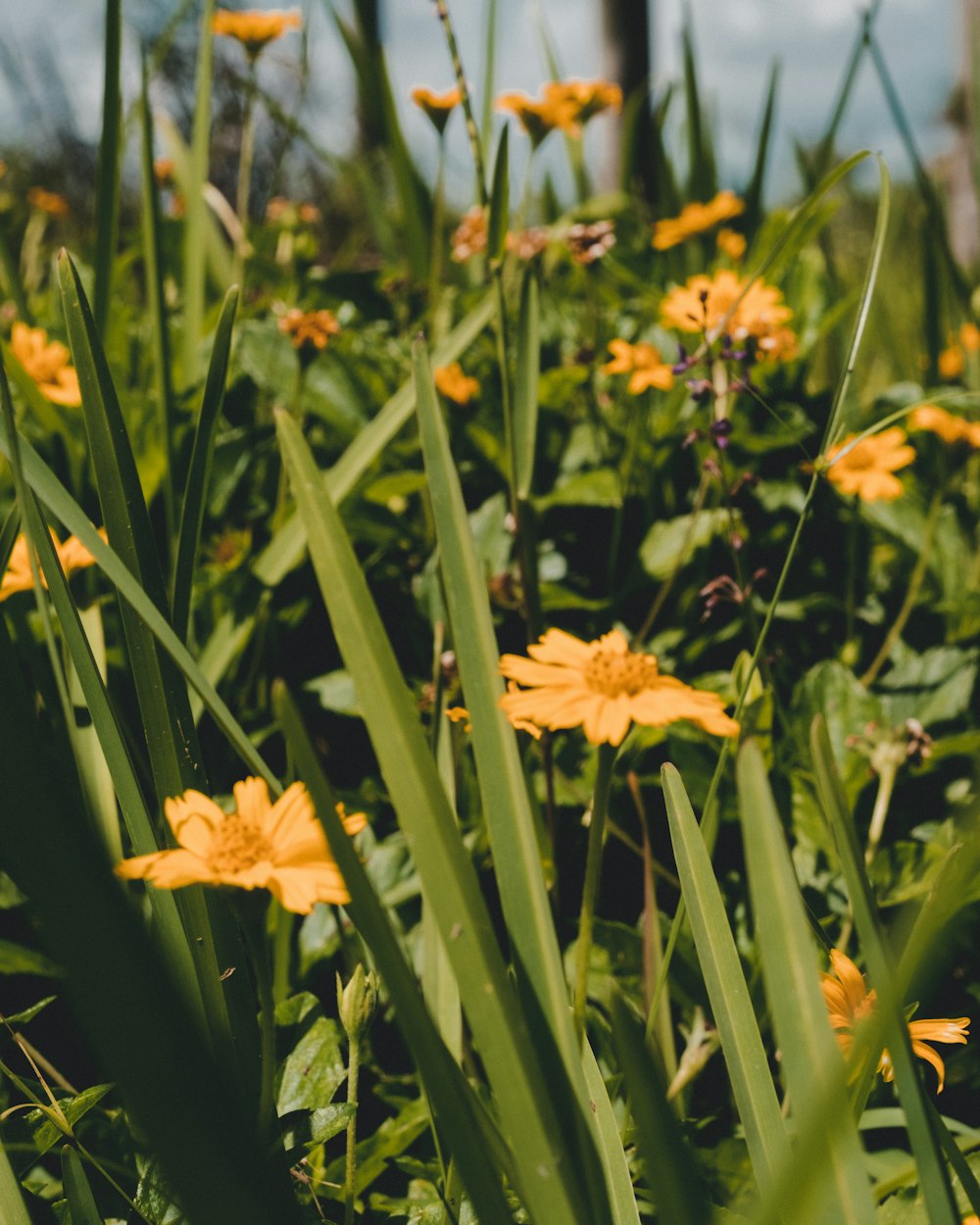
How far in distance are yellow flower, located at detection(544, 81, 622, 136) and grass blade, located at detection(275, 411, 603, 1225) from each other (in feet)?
3.68

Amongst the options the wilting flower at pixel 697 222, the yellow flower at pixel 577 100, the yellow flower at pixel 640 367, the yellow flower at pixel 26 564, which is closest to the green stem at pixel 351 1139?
the yellow flower at pixel 26 564

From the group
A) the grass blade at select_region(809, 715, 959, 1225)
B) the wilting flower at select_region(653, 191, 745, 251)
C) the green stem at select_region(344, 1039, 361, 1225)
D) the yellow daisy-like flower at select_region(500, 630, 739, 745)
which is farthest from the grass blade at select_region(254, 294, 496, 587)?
the wilting flower at select_region(653, 191, 745, 251)

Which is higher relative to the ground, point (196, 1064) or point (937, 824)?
point (196, 1064)

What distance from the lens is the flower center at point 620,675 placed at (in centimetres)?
52

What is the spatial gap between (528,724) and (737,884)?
36 centimetres

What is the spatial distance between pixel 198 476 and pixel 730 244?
1.49 m

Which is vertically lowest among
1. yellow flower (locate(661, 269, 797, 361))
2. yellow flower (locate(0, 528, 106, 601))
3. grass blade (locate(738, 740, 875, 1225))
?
grass blade (locate(738, 740, 875, 1225))

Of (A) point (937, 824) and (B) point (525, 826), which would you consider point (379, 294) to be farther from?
(B) point (525, 826)

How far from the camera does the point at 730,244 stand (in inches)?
71.9

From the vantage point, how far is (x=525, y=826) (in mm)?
420

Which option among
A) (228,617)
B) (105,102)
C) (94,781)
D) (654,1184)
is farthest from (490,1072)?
(105,102)

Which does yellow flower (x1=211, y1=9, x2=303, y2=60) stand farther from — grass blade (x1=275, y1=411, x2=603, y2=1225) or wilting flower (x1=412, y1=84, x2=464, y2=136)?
grass blade (x1=275, y1=411, x2=603, y2=1225)

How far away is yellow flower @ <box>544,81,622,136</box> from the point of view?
1.35m

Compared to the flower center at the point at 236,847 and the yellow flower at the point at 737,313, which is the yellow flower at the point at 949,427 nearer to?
the yellow flower at the point at 737,313
